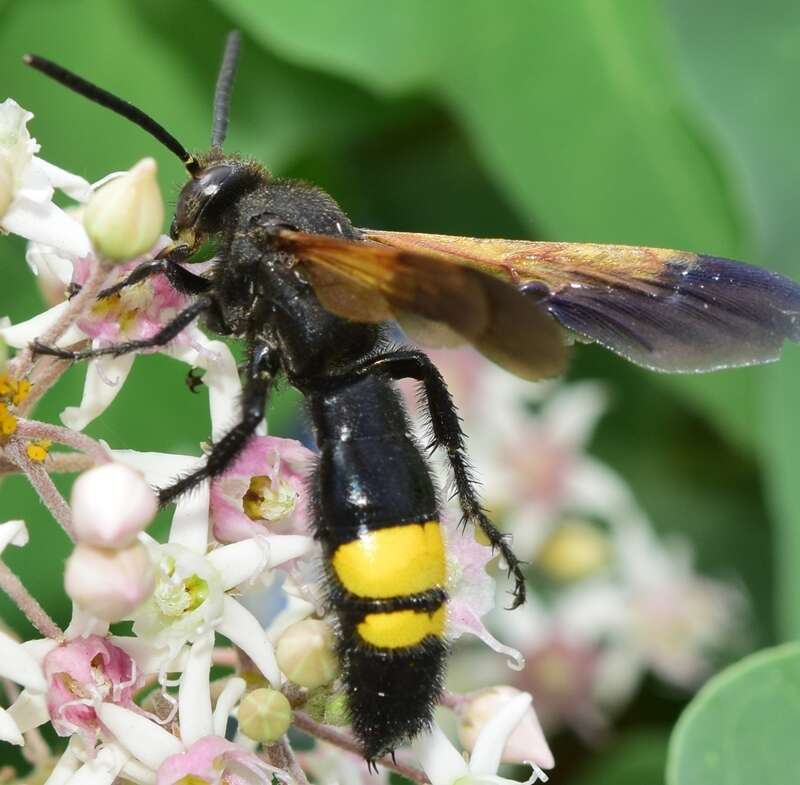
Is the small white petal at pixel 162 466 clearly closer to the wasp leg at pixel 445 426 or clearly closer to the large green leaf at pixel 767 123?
the wasp leg at pixel 445 426

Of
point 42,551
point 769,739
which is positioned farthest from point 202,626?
point 42,551

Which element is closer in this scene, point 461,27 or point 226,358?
point 226,358

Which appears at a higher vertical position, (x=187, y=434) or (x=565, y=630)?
(x=187, y=434)

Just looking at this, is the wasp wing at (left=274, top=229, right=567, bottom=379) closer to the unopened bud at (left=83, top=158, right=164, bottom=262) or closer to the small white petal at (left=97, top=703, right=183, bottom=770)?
the unopened bud at (left=83, top=158, right=164, bottom=262)

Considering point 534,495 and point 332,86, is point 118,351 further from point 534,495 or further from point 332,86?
point 534,495

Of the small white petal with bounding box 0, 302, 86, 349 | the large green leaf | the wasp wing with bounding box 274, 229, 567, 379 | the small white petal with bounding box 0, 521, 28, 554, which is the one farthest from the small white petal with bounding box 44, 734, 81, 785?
the large green leaf

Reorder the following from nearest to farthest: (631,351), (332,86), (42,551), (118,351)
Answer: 1. (118,351)
2. (631,351)
3. (42,551)
4. (332,86)

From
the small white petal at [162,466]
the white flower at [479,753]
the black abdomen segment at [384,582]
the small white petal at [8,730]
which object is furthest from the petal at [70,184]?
the white flower at [479,753]
